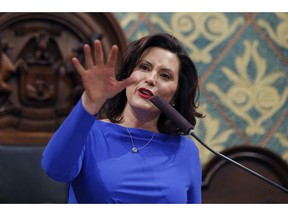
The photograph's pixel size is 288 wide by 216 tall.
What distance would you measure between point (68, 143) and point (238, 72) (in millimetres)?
1371

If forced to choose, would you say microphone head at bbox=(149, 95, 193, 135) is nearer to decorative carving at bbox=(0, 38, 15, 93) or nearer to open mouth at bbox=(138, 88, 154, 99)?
open mouth at bbox=(138, 88, 154, 99)

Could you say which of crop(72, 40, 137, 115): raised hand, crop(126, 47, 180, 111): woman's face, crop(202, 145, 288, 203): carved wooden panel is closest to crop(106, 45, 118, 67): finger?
crop(72, 40, 137, 115): raised hand

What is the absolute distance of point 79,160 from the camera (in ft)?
Answer: 3.68

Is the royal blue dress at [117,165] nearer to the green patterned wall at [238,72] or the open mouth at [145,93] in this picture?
the open mouth at [145,93]

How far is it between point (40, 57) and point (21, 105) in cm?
20

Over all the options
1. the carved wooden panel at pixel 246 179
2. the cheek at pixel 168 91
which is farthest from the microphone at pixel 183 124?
the carved wooden panel at pixel 246 179

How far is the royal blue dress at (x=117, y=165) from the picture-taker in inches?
40.1

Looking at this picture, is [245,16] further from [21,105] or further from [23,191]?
[23,191]

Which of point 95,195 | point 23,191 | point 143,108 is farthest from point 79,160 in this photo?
point 23,191

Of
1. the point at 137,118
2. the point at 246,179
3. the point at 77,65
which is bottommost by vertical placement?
the point at 246,179

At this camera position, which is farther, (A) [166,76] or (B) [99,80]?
(A) [166,76]

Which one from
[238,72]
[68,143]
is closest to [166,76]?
[68,143]

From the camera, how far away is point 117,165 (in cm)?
117

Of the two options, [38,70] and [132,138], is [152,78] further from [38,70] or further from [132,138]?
[38,70]
